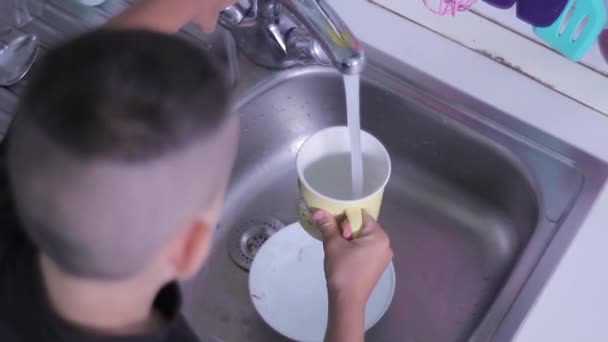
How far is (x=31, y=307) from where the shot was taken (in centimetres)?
57

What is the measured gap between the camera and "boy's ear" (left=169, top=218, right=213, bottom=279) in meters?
0.48

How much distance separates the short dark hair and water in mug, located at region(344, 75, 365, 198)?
0.34 metres

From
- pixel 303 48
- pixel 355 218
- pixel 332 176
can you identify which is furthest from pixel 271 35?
pixel 355 218

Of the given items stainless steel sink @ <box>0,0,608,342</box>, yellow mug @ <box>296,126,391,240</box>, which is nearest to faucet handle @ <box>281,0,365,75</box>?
yellow mug @ <box>296,126,391,240</box>

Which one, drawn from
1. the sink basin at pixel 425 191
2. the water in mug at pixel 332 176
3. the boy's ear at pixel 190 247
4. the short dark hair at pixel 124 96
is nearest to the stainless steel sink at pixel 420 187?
the sink basin at pixel 425 191

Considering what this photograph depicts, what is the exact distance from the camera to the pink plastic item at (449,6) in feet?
3.23

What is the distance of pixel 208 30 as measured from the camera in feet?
2.72

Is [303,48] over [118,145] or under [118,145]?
under

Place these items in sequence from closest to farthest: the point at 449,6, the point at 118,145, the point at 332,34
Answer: the point at 118,145 → the point at 332,34 → the point at 449,6

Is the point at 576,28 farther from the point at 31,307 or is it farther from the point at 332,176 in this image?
the point at 31,307

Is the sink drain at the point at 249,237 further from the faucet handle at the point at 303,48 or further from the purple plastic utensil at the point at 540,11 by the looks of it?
the purple plastic utensil at the point at 540,11

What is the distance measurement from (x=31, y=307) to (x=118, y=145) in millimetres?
238

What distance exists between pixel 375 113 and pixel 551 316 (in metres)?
0.40

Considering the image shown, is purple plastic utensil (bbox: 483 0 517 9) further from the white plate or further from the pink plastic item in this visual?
the white plate
